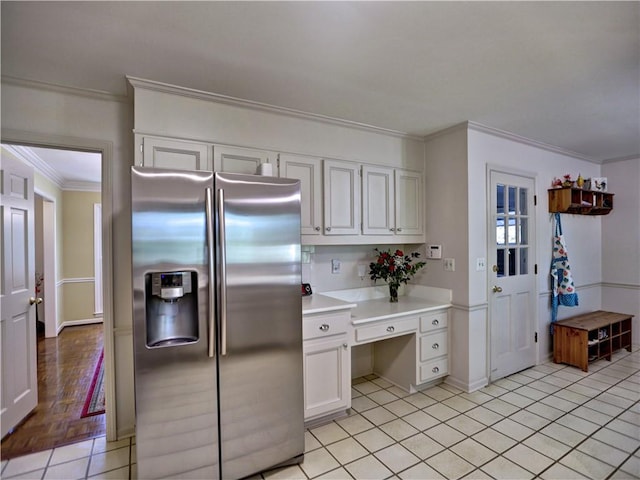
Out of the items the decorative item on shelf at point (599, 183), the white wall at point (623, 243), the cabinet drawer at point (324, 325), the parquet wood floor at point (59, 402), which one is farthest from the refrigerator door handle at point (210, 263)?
the white wall at point (623, 243)

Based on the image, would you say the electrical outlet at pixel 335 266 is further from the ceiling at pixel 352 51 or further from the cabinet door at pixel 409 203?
the ceiling at pixel 352 51

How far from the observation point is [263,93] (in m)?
2.39

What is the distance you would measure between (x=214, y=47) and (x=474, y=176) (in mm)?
2405

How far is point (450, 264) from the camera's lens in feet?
10.5

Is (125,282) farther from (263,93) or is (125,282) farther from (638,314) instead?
Answer: (638,314)

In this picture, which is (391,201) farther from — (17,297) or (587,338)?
(17,297)

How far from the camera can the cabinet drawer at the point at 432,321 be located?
120 inches

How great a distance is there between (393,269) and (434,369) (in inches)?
39.0

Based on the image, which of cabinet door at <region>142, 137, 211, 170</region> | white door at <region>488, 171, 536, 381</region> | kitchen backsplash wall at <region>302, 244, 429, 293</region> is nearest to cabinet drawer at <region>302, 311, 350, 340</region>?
kitchen backsplash wall at <region>302, 244, 429, 293</region>

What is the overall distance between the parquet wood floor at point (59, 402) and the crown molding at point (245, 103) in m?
2.48

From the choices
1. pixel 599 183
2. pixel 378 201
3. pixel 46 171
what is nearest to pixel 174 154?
pixel 378 201

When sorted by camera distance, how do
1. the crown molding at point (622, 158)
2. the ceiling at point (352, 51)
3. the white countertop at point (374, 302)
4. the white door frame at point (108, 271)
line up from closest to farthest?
1. the ceiling at point (352, 51)
2. the white door frame at point (108, 271)
3. the white countertop at point (374, 302)
4. the crown molding at point (622, 158)

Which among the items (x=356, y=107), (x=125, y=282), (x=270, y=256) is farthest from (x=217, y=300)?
(x=356, y=107)

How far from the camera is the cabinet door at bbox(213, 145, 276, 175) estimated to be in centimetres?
241
